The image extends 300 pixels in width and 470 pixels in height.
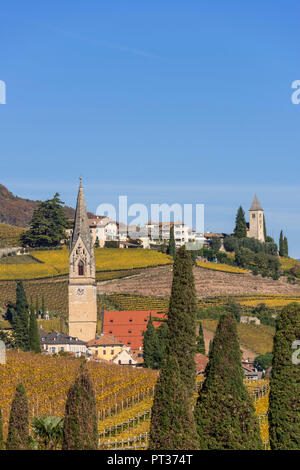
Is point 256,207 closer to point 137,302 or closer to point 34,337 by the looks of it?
point 137,302

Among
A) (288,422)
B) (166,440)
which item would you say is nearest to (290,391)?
(288,422)

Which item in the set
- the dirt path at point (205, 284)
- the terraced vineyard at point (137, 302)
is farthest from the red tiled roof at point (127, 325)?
the dirt path at point (205, 284)

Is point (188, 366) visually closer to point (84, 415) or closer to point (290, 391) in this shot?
point (290, 391)

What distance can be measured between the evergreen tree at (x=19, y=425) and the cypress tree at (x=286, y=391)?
708 centimetres

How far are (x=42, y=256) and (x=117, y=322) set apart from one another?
29033mm

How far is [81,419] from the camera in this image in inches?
868

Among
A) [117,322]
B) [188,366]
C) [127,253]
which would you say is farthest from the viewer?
[127,253]

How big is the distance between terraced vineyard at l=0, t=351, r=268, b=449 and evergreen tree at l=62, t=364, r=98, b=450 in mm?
8457

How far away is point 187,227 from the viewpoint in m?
160

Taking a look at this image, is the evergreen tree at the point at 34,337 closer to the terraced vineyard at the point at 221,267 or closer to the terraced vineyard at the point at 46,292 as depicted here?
the terraced vineyard at the point at 46,292

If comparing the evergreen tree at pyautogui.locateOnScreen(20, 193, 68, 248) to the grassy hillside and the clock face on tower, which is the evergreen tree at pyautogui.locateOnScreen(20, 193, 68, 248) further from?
the clock face on tower

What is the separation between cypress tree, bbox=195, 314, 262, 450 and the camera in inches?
947

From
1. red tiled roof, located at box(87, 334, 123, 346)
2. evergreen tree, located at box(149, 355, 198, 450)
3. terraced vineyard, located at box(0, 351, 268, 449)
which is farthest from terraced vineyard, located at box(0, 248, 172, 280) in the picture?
evergreen tree, located at box(149, 355, 198, 450)

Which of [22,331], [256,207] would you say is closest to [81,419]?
[22,331]
